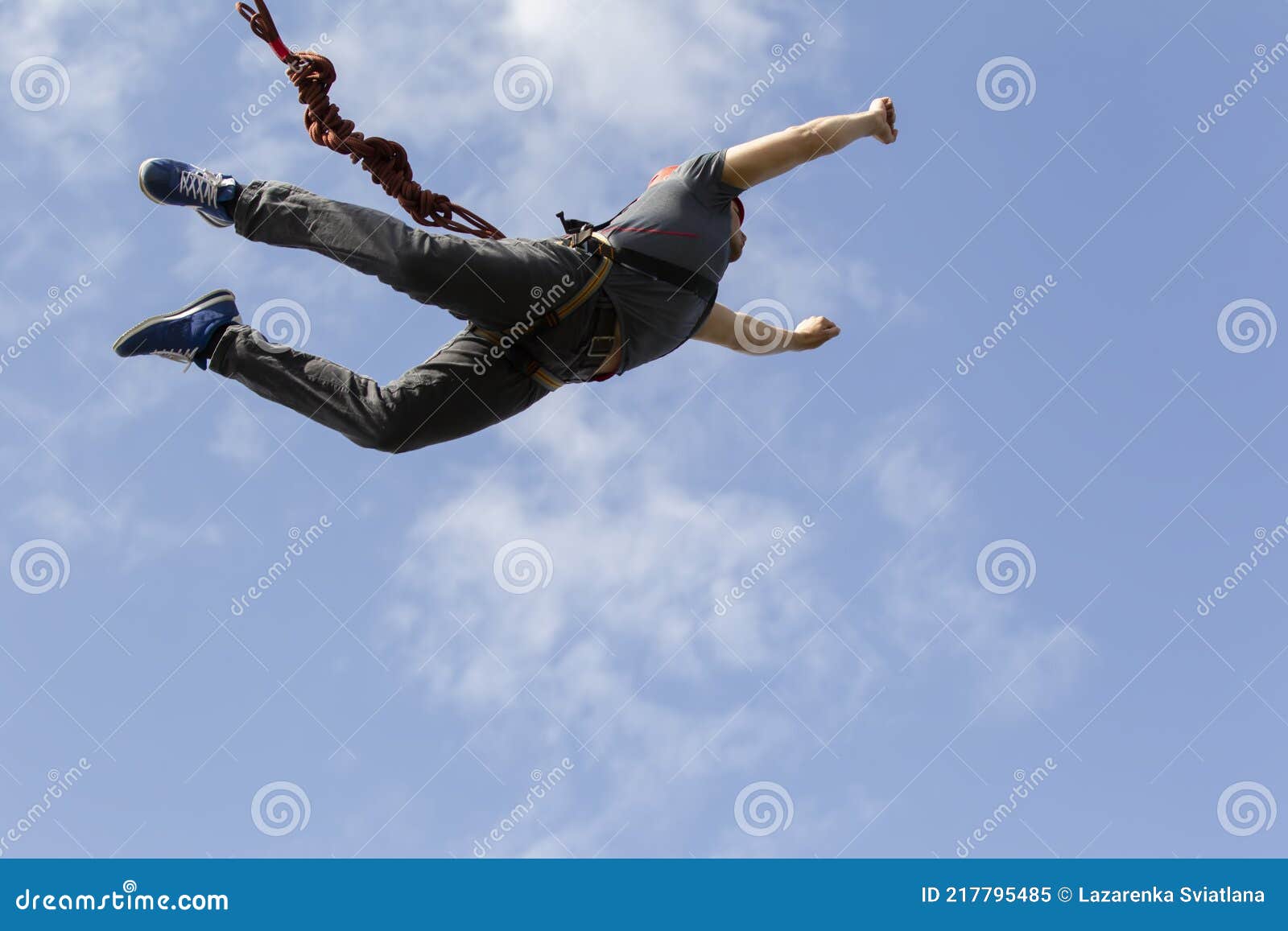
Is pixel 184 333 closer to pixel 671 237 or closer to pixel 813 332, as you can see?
pixel 671 237

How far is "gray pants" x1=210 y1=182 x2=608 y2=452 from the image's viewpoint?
585 cm

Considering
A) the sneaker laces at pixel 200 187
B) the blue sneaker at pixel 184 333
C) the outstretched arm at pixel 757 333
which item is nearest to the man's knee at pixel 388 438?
the blue sneaker at pixel 184 333

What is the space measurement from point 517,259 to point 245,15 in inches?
72.0

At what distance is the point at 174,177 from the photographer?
6.07 metres

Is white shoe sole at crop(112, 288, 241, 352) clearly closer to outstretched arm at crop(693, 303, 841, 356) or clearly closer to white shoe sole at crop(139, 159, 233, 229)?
white shoe sole at crop(139, 159, 233, 229)

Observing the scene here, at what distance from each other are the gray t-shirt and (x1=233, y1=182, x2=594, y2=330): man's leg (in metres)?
0.29

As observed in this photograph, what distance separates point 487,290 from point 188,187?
1.59m

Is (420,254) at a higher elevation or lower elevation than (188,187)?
higher

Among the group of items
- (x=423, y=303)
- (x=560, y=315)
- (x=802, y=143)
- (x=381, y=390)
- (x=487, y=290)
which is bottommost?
(x=381, y=390)

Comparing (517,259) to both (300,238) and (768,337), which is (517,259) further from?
(768,337)

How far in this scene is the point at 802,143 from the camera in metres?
6.18

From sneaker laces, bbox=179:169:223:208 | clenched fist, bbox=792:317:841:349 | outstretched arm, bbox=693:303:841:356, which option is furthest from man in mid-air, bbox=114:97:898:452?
clenched fist, bbox=792:317:841:349

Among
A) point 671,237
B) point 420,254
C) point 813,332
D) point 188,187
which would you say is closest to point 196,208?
point 188,187

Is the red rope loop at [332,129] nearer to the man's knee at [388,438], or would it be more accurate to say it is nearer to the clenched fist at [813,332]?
the man's knee at [388,438]
